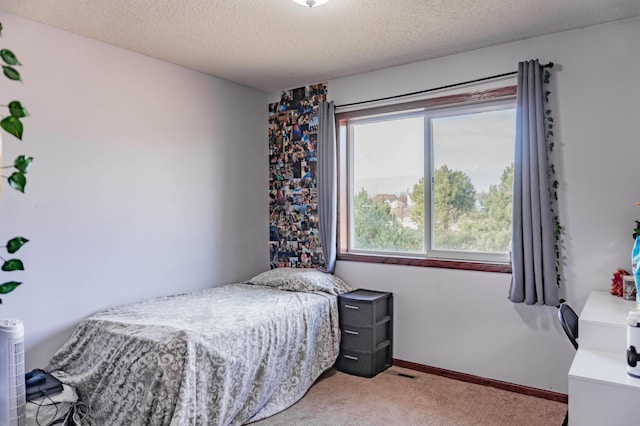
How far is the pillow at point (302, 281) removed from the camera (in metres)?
3.74

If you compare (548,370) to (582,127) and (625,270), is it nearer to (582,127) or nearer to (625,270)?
(625,270)

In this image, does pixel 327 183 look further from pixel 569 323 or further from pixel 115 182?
pixel 569 323

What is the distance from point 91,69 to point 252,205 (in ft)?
6.18

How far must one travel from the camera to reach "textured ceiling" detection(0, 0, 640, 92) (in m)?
2.62

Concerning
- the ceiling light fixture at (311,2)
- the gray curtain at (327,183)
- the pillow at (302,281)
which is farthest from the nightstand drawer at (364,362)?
the ceiling light fixture at (311,2)

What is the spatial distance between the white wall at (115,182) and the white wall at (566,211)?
1.90 m

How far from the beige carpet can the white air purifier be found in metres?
1.30

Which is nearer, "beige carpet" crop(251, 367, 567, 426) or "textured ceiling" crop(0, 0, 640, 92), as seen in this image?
"textured ceiling" crop(0, 0, 640, 92)

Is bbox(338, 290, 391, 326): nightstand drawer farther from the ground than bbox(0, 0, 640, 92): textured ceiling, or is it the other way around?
bbox(0, 0, 640, 92): textured ceiling

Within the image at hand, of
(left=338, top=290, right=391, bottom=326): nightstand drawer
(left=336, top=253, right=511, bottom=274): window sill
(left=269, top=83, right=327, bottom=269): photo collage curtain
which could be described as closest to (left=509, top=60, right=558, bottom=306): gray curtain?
(left=336, top=253, right=511, bottom=274): window sill

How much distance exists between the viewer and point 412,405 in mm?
3029

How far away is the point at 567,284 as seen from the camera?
3049 mm

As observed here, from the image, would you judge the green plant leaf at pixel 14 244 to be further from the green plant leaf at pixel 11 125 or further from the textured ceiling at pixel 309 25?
the textured ceiling at pixel 309 25

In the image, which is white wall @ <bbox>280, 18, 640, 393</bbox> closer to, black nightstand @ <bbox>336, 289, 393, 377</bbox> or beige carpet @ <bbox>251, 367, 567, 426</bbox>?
beige carpet @ <bbox>251, 367, 567, 426</bbox>
